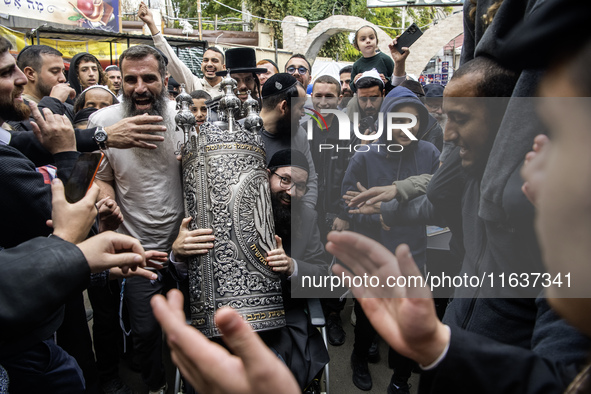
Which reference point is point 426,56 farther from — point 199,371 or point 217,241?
point 199,371

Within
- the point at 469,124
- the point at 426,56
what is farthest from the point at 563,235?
the point at 426,56

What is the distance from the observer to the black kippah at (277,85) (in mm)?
3270

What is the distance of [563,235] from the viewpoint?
70 cm

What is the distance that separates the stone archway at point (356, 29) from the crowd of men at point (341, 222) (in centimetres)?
821

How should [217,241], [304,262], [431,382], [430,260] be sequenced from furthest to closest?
[430,260] < [304,262] < [217,241] < [431,382]

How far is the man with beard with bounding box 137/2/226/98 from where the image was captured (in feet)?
12.2

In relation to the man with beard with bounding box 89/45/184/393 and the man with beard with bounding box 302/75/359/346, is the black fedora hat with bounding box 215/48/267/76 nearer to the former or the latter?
the man with beard with bounding box 302/75/359/346

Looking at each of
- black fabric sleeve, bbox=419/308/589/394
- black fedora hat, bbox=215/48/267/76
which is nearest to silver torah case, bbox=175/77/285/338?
black fabric sleeve, bbox=419/308/589/394

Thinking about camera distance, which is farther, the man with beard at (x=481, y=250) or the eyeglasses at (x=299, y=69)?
the eyeglasses at (x=299, y=69)

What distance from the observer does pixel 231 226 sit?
5.85ft

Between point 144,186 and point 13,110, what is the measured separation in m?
0.82

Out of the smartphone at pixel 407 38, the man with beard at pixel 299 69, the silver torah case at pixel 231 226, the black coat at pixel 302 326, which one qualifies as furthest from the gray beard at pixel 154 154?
the man with beard at pixel 299 69

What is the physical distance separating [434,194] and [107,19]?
32.8 feet

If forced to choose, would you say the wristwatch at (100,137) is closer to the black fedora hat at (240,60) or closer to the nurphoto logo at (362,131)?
the black fedora hat at (240,60)
